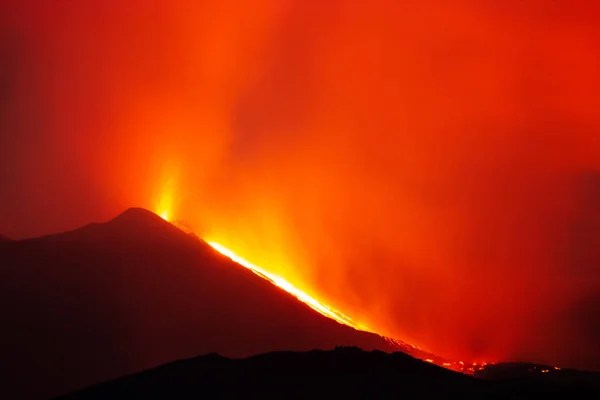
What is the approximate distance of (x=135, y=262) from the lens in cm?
7894

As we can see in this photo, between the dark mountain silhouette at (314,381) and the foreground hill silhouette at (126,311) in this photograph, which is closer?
the dark mountain silhouette at (314,381)

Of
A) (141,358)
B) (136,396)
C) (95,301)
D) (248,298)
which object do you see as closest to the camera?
(136,396)

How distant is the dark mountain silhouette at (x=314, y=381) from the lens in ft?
91.8

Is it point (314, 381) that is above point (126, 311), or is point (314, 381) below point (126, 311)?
below

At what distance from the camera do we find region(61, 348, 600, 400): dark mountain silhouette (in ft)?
91.8

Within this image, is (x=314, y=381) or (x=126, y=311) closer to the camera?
(x=314, y=381)

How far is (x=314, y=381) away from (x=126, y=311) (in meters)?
42.9

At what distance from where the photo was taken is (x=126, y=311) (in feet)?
221

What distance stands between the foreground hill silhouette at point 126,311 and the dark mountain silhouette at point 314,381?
86.5ft

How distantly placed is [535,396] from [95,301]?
164 ft

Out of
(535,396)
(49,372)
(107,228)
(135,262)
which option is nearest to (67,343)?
(49,372)

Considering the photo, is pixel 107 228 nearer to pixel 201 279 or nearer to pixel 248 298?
pixel 201 279

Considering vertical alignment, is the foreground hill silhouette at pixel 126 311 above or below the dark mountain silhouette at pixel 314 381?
above

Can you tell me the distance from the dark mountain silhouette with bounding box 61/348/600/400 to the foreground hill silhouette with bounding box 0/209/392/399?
26369 millimetres
